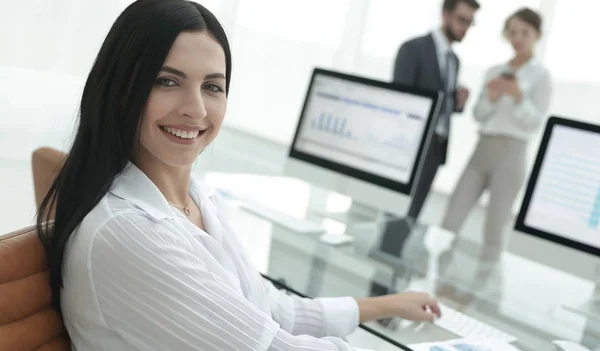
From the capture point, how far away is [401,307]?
57.6 inches

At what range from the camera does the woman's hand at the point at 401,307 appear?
144 centimetres

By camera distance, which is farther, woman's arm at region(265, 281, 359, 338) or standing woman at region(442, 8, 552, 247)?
standing woman at region(442, 8, 552, 247)

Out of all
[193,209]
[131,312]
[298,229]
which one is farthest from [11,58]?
[131,312]

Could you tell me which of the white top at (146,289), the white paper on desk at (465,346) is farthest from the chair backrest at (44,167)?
the white paper on desk at (465,346)

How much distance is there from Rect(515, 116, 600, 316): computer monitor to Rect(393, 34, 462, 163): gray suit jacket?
143 centimetres

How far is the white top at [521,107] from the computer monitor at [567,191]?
56.5 inches

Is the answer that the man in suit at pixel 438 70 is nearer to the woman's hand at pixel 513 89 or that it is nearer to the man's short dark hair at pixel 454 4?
the man's short dark hair at pixel 454 4

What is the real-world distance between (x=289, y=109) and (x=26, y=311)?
5483mm

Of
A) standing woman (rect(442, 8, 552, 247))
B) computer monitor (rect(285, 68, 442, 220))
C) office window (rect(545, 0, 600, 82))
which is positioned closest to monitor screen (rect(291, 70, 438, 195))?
computer monitor (rect(285, 68, 442, 220))

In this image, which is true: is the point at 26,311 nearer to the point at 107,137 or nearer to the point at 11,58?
the point at 107,137

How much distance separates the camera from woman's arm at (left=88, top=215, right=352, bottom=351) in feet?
3.02

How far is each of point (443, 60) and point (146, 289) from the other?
9.00 feet

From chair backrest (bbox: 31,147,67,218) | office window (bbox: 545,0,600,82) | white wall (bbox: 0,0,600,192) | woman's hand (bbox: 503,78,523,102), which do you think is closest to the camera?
chair backrest (bbox: 31,147,67,218)

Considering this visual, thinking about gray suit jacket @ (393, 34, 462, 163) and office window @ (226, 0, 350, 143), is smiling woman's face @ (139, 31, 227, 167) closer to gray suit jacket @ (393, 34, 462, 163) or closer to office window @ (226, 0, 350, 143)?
gray suit jacket @ (393, 34, 462, 163)
